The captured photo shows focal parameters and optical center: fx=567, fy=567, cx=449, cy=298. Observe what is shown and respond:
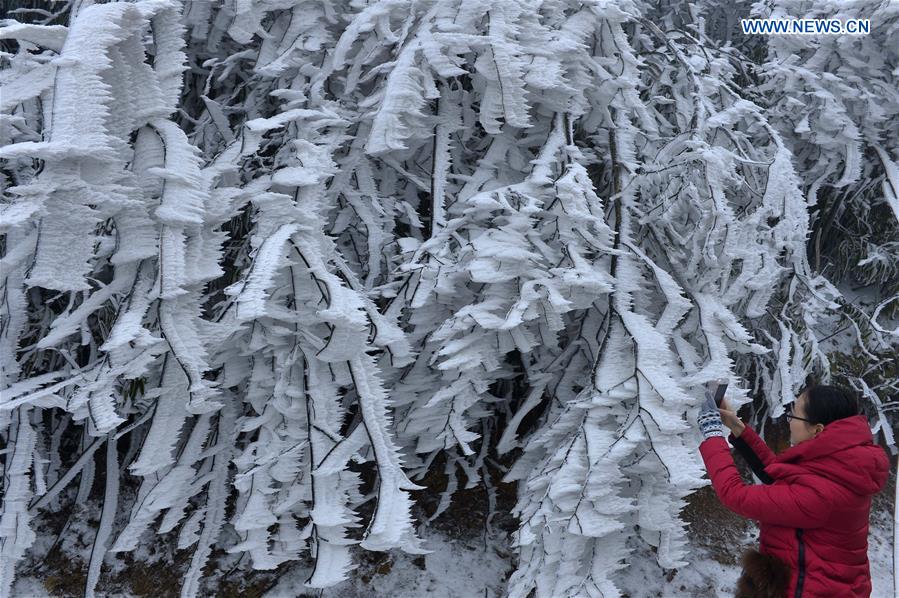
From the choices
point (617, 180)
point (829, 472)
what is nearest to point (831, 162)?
point (617, 180)

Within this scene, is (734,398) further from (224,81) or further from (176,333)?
(224,81)

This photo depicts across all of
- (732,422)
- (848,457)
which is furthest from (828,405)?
(732,422)

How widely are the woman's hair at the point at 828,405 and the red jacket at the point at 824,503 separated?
0.13ft

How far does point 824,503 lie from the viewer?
1.66 metres

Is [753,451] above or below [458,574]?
above

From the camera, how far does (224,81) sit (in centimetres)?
306

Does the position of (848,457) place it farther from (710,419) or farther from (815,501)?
(710,419)

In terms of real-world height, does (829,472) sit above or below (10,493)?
above

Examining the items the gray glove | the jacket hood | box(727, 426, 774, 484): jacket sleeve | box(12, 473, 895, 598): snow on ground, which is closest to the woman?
the jacket hood

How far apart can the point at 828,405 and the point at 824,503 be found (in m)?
0.32

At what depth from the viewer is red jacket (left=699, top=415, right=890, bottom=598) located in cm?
167

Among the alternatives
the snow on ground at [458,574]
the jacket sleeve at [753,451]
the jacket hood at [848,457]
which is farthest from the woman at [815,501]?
the snow on ground at [458,574]

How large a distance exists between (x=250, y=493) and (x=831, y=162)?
13.4 feet

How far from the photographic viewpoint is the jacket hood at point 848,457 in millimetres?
1669
